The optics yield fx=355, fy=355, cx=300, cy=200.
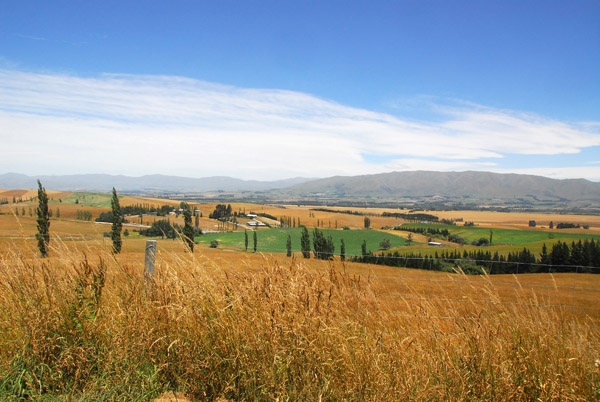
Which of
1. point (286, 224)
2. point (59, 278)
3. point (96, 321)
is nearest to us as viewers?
point (96, 321)

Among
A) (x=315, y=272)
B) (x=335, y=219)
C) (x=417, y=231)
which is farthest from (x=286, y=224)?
(x=315, y=272)

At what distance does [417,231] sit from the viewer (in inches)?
3944

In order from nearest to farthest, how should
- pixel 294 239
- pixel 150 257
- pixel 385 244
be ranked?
pixel 150 257, pixel 385 244, pixel 294 239

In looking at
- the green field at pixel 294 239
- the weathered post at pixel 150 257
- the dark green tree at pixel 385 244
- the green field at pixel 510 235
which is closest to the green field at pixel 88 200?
the green field at pixel 294 239

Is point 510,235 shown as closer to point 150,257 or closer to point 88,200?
point 150,257

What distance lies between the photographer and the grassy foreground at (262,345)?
287cm

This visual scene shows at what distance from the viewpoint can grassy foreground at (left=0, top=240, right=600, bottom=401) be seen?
287cm

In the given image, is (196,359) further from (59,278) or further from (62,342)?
(59,278)

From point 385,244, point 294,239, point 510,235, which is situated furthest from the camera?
point 510,235

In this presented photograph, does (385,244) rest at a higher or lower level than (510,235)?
lower

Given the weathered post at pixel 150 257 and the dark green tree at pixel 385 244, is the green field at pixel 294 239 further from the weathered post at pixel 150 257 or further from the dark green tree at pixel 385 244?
the weathered post at pixel 150 257

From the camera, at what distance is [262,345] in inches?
122

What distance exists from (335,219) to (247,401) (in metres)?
120

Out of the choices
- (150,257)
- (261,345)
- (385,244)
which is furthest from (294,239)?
(261,345)
